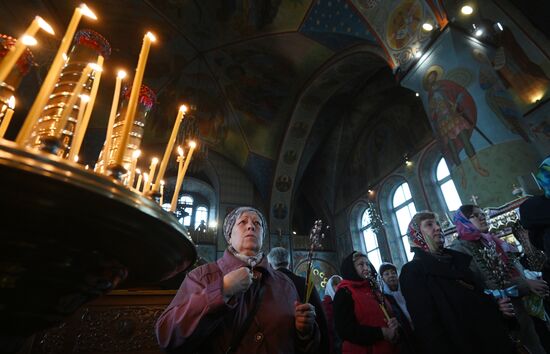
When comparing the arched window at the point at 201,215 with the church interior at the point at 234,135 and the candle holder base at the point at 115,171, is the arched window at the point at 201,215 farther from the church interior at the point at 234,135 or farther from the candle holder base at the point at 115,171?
the candle holder base at the point at 115,171

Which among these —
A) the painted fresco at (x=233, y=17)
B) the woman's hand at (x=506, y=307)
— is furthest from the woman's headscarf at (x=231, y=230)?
the painted fresco at (x=233, y=17)

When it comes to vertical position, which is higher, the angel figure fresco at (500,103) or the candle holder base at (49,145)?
the angel figure fresco at (500,103)

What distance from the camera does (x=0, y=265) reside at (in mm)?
471

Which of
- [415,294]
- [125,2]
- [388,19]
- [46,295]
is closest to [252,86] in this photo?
[125,2]

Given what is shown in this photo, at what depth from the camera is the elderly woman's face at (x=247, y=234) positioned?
143 cm

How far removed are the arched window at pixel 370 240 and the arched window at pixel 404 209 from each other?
1.16 metres

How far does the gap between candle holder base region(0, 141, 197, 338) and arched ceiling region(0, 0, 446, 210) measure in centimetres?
628

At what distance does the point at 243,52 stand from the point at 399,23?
5409 millimetres

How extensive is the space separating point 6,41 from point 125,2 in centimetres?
915

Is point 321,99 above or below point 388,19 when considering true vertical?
above

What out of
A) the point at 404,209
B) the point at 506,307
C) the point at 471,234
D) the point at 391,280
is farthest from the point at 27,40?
the point at 404,209

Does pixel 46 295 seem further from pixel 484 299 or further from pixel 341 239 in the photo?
pixel 341 239

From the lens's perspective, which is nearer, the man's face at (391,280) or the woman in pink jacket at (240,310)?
the woman in pink jacket at (240,310)

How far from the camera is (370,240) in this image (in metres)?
12.0
